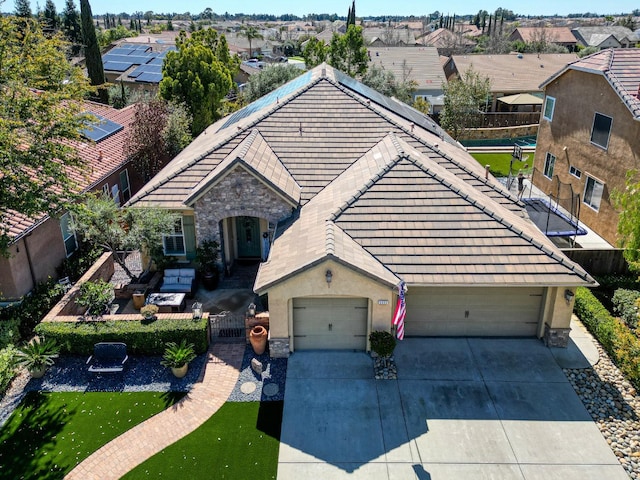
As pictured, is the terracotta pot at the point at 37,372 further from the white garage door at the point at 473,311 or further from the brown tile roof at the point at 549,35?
the brown tile roof at the point at 549,35

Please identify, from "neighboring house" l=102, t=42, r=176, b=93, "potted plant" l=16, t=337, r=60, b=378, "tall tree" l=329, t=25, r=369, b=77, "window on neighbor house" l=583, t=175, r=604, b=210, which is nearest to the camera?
"potted plant" l=16, t=337, r=60, b=378

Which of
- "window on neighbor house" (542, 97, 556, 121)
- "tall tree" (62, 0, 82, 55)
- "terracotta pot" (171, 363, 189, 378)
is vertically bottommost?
"terracotta pot" (171, 363, 189, 378)

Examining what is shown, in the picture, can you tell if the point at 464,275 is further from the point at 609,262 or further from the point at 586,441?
the point at 609,262

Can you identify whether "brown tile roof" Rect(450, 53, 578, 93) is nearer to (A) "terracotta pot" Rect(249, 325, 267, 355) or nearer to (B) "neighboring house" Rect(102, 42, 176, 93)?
(B) "neighboring house" Rect(102, 42, 176, 93)

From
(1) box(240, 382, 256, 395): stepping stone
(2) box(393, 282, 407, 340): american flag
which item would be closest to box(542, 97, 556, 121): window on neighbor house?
(2) box(393, 282, 407, 340): american flag

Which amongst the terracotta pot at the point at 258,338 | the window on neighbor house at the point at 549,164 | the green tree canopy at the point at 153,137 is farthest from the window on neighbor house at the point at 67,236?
the window on neighbor house at the point at 549,164
